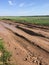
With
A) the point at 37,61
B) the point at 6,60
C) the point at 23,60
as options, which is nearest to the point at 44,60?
the point at 37,61

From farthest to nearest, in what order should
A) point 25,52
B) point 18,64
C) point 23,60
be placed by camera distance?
point 25,52, point 23,60, point 18,64

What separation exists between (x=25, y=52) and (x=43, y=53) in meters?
1.06

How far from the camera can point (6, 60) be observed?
838 centimetres

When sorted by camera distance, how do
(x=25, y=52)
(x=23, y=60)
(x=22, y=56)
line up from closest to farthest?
(x=23, y=60) < (x=22, y=56) < (x=25, y=52)

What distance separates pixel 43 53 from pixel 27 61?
62.6 inches

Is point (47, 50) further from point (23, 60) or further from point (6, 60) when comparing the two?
point (6, 60)

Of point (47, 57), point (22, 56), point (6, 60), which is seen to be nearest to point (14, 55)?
point (22, 56)

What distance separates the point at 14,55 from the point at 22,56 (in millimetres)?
480

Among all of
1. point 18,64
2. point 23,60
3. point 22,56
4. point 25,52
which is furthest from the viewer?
point 25,52

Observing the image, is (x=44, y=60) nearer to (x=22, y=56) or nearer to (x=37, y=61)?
(x=37, y=61)

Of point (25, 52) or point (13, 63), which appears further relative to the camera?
point (25, 52)

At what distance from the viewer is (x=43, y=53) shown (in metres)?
9.73

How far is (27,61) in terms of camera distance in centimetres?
845

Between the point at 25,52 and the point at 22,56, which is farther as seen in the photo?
the point at 25,52
